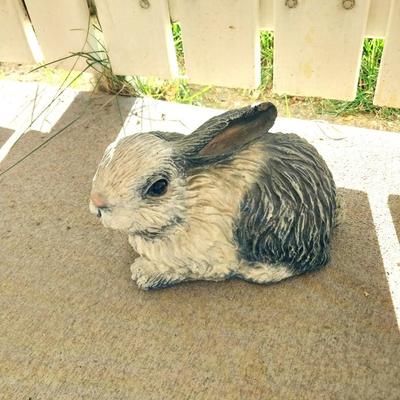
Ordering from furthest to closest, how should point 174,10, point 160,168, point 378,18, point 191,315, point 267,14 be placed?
point 174,10
point 267,14
point 378,18
point 191,315
point 160,168

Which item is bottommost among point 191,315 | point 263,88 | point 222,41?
point 191,315

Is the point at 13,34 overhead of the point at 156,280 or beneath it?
overhead

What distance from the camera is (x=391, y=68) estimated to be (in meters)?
2.08

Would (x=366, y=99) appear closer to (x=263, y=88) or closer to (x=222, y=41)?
(x=263, y=88)

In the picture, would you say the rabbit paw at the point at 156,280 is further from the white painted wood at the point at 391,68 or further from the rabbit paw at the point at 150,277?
→ the white painted wood at the point at 391,68

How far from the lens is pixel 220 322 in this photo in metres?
1.64

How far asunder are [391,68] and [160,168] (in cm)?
113

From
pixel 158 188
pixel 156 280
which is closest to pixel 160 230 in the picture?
pixel 158 188

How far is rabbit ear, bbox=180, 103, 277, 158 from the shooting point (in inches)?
55.7

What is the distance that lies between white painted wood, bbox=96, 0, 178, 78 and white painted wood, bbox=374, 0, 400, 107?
839 millimetres

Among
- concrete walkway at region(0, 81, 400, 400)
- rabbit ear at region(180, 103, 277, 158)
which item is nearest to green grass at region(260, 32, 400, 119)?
concrete walkway at region(0, 81, 400, 400)

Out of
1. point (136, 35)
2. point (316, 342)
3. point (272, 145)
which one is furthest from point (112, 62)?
point (316, 342)

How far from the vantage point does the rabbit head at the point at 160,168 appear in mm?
1400

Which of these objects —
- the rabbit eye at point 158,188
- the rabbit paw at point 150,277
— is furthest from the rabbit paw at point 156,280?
the rabbit eye at point 158,188
